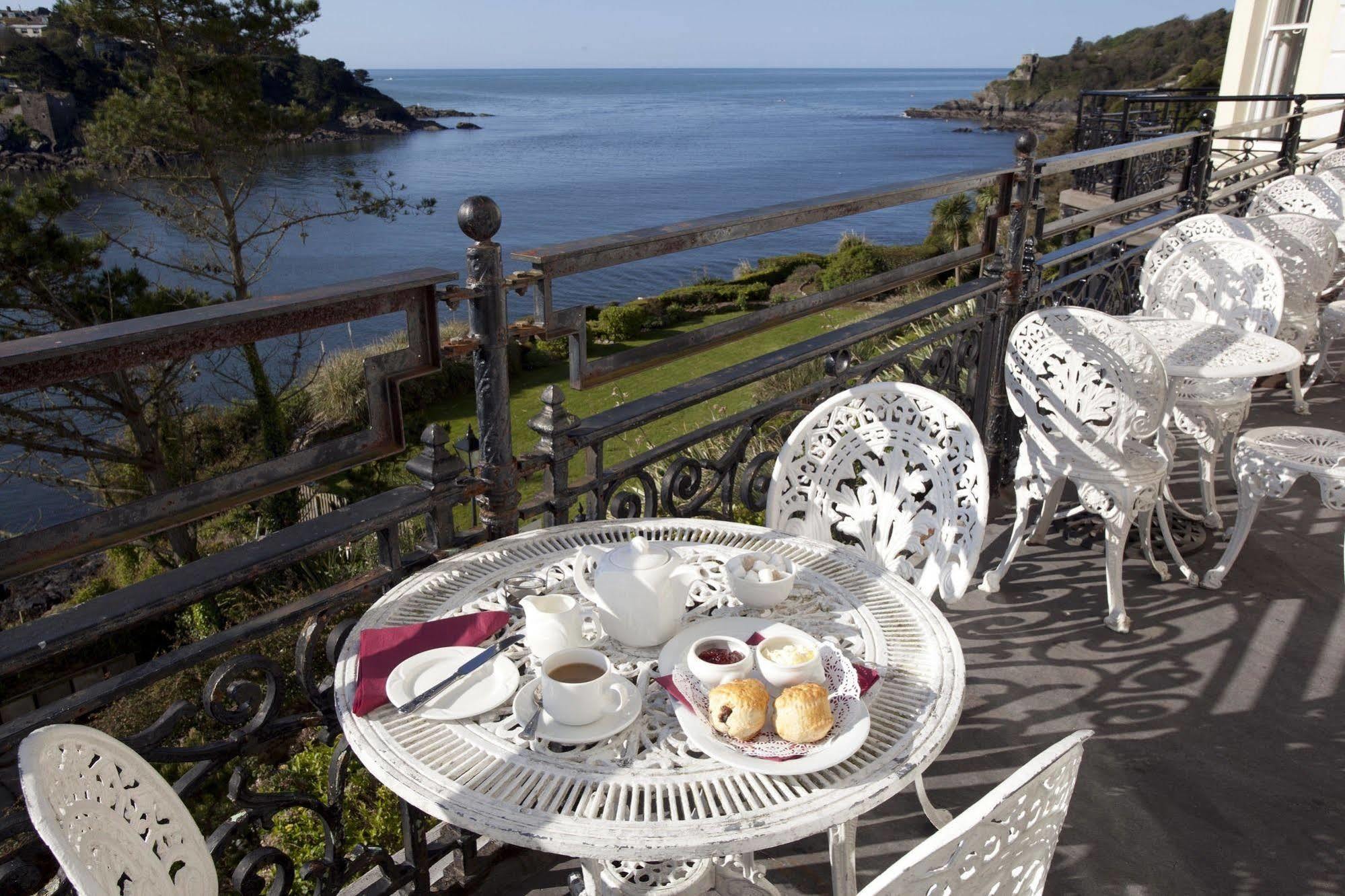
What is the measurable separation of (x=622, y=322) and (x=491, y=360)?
18.3 metres

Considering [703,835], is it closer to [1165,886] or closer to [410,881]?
[410,881]

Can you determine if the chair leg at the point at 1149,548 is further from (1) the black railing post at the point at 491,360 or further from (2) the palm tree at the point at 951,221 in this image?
(2) the palm tree at the point at 951,221

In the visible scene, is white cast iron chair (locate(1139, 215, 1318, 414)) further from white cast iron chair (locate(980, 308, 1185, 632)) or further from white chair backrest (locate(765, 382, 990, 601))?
white chair backrest (locate(765, 382, 990, 601))

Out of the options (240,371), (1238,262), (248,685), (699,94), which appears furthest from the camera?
(699,94)

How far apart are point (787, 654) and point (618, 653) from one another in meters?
0.34

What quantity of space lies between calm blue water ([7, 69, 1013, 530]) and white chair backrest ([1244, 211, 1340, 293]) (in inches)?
180

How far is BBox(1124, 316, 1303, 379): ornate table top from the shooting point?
3.47m

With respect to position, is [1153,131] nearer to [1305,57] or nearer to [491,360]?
[1305,57]

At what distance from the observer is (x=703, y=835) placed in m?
1.21

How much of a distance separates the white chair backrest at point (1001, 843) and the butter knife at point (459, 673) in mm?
787

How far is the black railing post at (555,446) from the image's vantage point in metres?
2.14

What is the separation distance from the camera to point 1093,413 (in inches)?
119

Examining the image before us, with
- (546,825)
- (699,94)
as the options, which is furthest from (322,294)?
(699,94)

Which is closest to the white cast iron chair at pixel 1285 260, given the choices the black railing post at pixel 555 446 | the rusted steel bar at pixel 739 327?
the rusted steel bar at pixel 739 327
